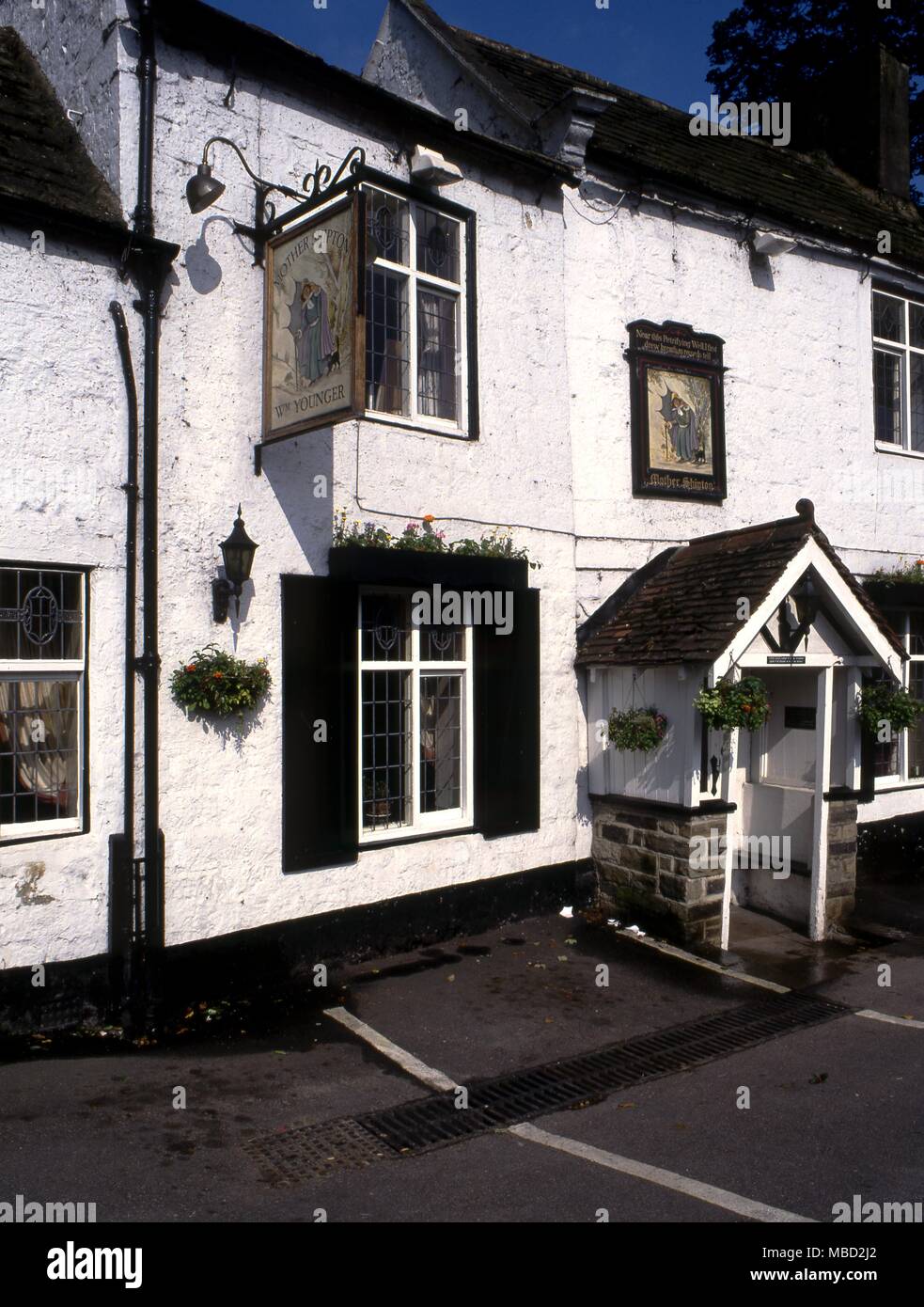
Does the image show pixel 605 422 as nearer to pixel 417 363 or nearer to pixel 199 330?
pixel 417 363

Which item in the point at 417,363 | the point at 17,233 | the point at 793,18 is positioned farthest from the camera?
the point at 793,18

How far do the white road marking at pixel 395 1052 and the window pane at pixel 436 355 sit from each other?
4874mm

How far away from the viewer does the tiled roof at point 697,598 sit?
8289 mm

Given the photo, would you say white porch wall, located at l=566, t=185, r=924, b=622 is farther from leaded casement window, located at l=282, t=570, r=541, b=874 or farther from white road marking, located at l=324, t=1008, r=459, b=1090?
white road marking, located at l=324, t=1008, r=459, b=1090

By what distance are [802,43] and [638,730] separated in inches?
791

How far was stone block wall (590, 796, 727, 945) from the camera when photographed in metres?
8.46

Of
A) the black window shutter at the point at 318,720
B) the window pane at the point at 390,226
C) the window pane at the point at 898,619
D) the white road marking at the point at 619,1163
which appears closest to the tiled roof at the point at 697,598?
the black window shutter at the point at 318,720

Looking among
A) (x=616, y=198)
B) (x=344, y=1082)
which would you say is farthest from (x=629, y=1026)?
(x=616, y=198)

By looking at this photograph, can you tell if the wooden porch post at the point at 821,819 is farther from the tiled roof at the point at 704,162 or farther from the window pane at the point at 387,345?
the tiled roof at the point at 704,162

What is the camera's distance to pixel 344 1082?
5.93 m

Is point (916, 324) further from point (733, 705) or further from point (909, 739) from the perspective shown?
point (733, 705)

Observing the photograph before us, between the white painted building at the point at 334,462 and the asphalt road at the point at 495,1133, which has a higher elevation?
the white painted building at the point at 334,462

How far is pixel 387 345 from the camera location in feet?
27.7
